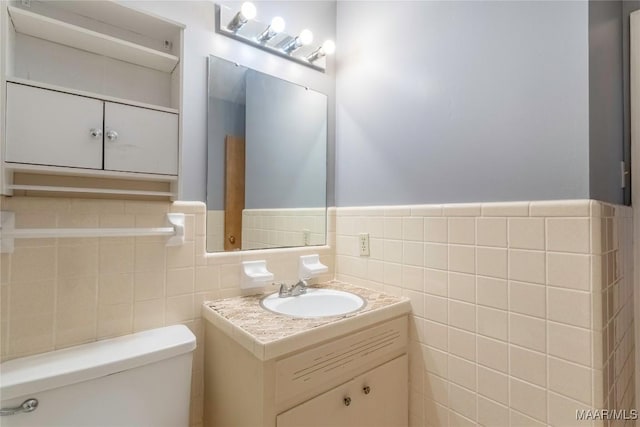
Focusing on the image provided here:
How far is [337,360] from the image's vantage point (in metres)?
0.99

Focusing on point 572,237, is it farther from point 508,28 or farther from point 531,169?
point 508,28

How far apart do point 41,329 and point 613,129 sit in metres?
1.99

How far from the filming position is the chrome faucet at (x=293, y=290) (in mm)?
1312

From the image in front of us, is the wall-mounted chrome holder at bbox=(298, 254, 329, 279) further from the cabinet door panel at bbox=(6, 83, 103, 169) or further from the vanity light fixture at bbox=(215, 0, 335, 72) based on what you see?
the vanity light fixture at bbox=(215, 0, 335, 72)

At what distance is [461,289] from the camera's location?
3.54 feet

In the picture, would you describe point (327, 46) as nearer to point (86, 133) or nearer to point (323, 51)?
point (323, 51)

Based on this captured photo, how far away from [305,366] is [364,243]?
0.68 m

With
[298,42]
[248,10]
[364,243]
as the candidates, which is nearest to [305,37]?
[298,42]

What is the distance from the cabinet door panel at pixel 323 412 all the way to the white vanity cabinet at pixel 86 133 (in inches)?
33.7

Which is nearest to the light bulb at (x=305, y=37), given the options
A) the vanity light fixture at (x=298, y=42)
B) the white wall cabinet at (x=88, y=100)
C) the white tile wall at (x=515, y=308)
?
the vanity light fixture at (x=298, y=42)

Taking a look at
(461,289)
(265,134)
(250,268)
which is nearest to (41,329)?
(250,268)

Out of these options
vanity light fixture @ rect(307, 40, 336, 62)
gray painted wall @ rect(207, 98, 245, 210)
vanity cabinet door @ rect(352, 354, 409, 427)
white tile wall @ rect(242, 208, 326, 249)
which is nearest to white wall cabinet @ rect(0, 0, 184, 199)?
gray painted wall @ rect(207, 98, 245, 210)

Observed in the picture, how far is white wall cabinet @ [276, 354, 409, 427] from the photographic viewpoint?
0.91 meters

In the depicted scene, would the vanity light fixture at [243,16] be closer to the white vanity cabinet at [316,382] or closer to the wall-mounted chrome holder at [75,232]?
the wall-mounted chrome holder at [75,232]
